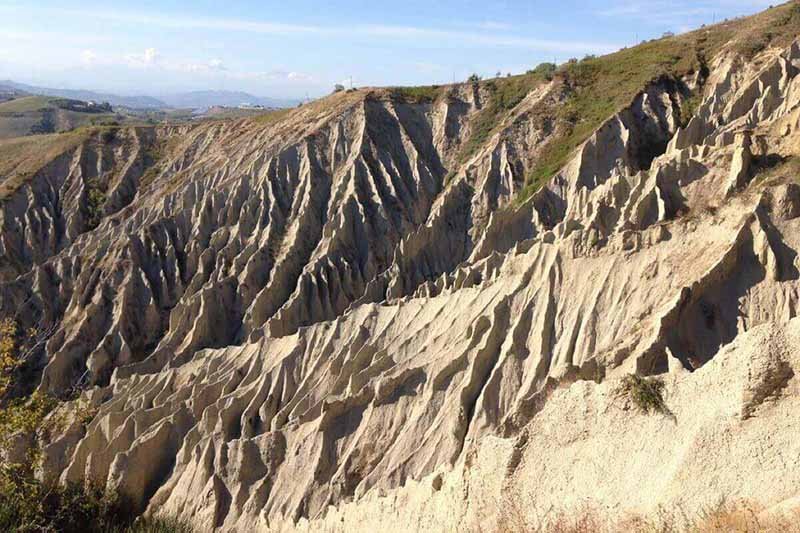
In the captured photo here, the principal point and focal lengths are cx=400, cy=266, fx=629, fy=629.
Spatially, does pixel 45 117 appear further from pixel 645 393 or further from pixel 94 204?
pixel 645 393

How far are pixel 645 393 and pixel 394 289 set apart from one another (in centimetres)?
2148

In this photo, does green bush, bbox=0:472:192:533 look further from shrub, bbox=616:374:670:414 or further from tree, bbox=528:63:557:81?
tree, bbox=528:63:557:81

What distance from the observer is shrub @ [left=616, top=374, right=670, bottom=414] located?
38.5 ft

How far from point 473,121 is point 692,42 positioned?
587 inches

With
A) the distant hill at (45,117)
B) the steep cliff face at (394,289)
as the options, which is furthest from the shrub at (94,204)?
the distant hill at (45,117)

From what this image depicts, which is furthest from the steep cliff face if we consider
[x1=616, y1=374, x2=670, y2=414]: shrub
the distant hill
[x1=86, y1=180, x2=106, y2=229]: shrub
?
the distant hill

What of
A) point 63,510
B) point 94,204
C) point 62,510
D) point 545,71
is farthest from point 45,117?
point 62,510

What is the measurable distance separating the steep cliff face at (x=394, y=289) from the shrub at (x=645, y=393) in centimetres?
31

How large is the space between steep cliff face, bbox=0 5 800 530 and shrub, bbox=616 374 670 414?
313mm

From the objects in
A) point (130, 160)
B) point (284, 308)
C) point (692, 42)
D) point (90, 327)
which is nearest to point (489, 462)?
point (284, 308)

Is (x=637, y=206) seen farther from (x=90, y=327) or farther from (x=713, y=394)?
(x=90, y=327)

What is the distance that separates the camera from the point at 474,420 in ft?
62.3

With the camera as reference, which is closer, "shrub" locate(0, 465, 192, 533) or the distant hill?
"shrub" locate(0, 465, 192, 533)

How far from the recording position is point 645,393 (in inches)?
472
